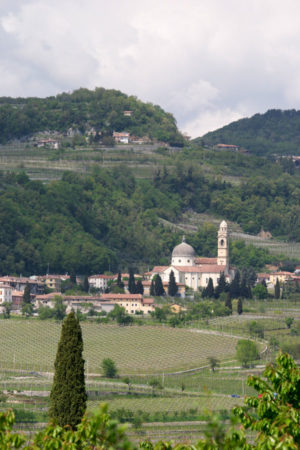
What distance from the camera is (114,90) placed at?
632ft

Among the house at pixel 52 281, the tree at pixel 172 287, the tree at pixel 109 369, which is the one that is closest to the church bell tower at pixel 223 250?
the tree at pixel 172 287

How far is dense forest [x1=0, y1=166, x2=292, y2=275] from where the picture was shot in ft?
389

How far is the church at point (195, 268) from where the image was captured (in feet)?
376

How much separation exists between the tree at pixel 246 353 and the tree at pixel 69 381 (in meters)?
45.1

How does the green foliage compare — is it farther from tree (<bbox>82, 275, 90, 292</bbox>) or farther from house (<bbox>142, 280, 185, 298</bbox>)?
house (<bbox>142, 280, 185, 298</bbox>)

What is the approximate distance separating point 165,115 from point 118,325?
351 feet

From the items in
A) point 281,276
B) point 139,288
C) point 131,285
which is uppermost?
point 281,276

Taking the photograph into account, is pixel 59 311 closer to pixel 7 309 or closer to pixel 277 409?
pixel 7 309

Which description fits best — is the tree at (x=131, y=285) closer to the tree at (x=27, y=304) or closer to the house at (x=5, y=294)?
the tree at (x=27, y=304)

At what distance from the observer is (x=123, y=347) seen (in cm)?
8144

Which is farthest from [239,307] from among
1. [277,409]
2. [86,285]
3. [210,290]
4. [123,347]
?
[277,409]

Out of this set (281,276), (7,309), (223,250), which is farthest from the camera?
(223,250)

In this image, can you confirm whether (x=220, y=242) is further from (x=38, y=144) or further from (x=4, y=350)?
(x=38, y=144)

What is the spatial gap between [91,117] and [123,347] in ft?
347
